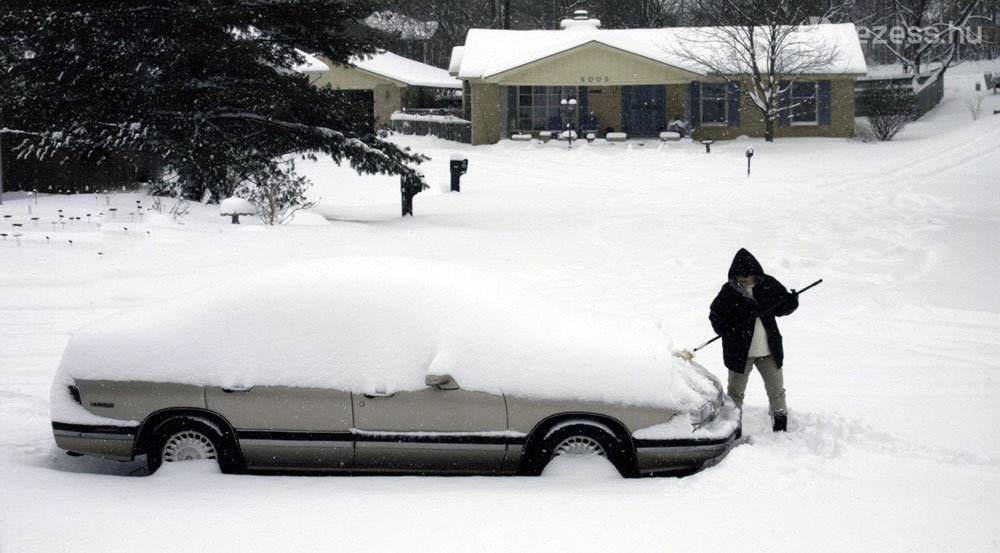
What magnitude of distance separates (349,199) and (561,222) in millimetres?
8839

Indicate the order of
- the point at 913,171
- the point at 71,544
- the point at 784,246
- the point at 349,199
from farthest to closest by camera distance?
the point at 913,171 → the point at 349,199 → the point at 784,246 → the point at 71,544

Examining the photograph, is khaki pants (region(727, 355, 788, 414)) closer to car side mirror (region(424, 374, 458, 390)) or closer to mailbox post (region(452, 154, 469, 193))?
car side mirror (region(424, 374, 458, 390))

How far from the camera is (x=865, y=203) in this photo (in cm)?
2584

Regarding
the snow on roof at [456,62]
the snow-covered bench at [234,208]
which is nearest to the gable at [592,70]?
the snow on roof at [456,62]

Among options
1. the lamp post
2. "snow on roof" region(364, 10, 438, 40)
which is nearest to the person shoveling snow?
the lamp post

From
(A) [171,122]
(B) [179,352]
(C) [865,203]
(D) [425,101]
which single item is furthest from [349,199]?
(D) [425,101]

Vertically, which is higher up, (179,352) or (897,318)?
(179,352)

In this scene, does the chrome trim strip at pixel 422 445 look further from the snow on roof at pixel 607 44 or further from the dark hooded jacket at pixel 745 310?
the snow on roof at pixel 607 44

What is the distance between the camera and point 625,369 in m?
7.28

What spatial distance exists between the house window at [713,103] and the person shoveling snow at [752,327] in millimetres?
37956

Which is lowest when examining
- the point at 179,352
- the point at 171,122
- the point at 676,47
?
the point at 179,352

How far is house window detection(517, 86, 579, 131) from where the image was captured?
154 ft

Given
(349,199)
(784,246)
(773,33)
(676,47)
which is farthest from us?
(676,47)

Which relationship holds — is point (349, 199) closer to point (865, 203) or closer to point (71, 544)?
point (865, 203)
